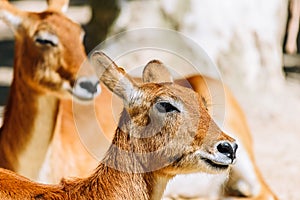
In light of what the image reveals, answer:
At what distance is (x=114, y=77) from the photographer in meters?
4.29

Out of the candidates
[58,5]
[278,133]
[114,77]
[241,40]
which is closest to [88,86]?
[58,5]

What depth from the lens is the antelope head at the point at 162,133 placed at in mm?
4246

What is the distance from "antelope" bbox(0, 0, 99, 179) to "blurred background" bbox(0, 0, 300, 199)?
2972 millimetres

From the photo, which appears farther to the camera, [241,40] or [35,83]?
[241,40]

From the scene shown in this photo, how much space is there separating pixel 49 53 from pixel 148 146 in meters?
2.20

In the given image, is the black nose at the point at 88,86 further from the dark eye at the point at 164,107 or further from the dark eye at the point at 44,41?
the dark eye at the point at 164,107

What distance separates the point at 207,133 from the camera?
4262mm

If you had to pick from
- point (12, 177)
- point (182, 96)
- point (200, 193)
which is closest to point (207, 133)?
point (182, 96)

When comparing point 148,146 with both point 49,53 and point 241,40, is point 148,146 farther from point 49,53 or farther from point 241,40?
point 241,40

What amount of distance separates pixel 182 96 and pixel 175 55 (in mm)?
4755

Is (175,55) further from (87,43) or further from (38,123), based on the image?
(38,123)

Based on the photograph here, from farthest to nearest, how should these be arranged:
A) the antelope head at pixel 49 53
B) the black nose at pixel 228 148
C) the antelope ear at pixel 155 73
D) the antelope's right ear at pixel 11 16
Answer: the antelope's right ear at pixel 11 16 < the antelope head at pixel 49 53 < the antelope ear at pixel 155 73 < the black nose at pixel 228 148

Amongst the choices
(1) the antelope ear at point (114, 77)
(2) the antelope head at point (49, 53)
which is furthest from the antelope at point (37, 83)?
(1) the antelope ear at point (114, 77)

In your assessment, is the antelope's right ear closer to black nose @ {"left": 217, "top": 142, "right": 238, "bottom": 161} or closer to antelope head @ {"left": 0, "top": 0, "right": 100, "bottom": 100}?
antelope head @ {"left": 0, "top": 0, "right": 100, "bottom": 100}
